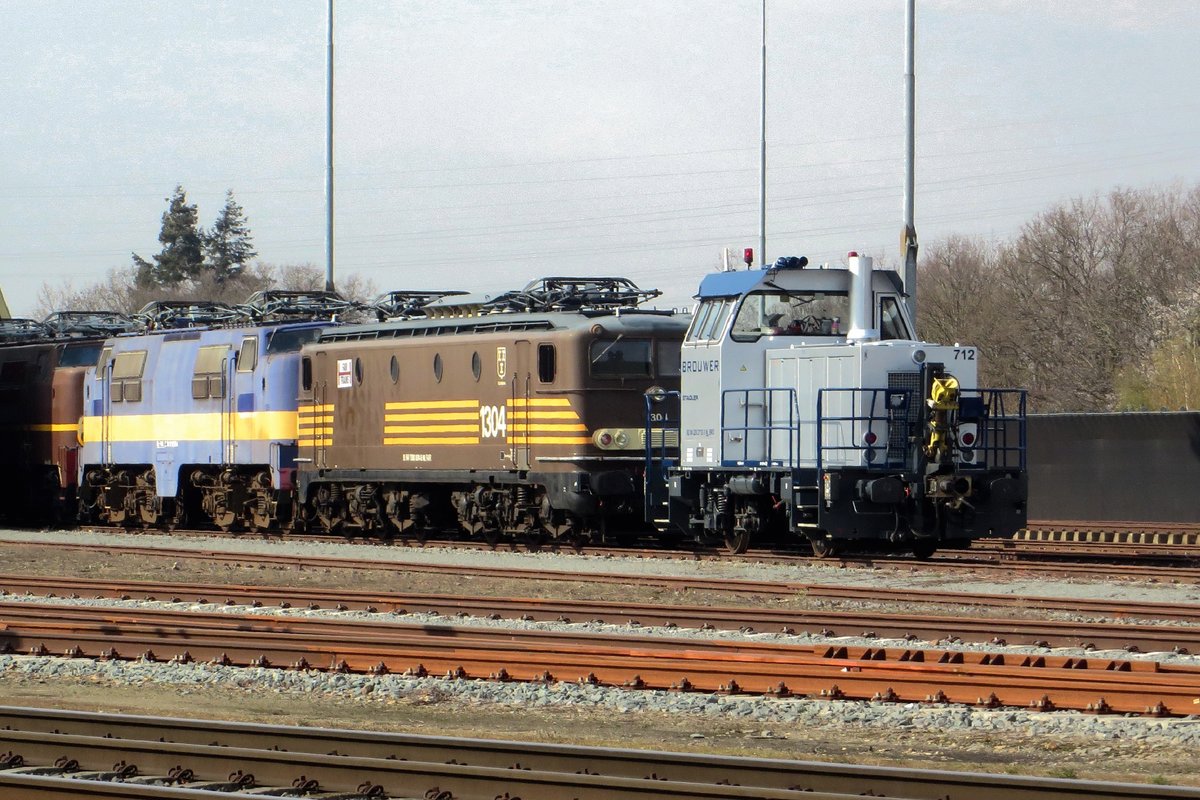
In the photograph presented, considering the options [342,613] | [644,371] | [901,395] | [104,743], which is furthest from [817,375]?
[104,743]

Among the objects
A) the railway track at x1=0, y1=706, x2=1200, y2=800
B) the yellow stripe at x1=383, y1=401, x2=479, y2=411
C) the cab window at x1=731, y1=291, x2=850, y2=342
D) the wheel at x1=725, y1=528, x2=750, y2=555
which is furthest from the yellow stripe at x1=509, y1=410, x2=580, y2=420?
the railway track at x1=0, y1=706, x2=1200, y2=800

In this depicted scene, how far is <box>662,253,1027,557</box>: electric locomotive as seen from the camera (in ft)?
62.4

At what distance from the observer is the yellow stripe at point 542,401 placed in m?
23.0

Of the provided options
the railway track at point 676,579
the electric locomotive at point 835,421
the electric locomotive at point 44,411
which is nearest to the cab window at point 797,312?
the electric locomotive at point 835,421

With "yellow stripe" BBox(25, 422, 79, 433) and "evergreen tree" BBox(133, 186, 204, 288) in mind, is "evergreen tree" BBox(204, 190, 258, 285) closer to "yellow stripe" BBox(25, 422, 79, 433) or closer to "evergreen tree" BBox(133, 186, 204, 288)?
"evergreen tree" BBox(133, 186, 204, 288)

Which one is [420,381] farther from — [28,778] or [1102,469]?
[28,778]

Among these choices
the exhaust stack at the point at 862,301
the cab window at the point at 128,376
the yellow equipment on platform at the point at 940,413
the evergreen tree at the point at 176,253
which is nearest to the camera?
the yellow equipment on platform at the point at 940,413

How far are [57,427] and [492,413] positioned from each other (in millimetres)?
13689

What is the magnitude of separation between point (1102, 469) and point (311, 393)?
14.1 meters

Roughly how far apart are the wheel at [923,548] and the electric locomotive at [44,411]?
19461 mm

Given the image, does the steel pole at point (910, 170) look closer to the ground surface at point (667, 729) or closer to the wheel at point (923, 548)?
the wheel at point (923, 548)

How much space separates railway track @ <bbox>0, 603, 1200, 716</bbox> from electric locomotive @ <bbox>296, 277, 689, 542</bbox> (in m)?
8.33

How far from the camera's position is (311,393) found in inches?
1109

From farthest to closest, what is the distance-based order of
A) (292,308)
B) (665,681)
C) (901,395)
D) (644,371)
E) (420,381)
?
(292,308), (420,381), (644,371), (901,395), (665,681)
